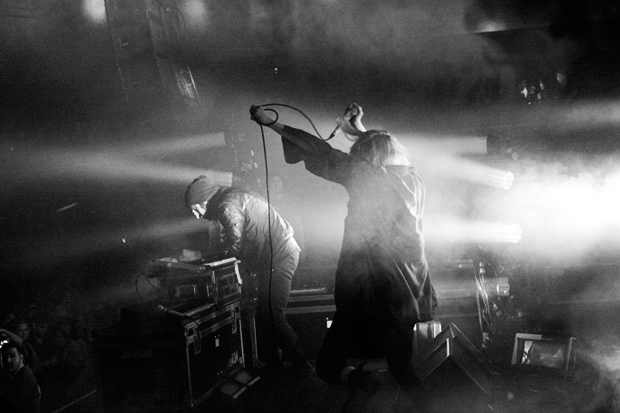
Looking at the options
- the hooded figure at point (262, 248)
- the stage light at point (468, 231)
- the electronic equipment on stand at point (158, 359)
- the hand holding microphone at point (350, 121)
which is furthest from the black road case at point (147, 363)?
the stage light at point (468, 231)

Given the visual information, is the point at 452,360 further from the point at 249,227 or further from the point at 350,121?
the point at 249,227

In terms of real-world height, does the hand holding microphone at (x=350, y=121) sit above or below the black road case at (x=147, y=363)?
above

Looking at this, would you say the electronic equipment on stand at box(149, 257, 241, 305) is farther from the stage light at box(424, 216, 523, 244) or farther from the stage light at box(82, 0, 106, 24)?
the stage light at box(82, 0, 106, 24)

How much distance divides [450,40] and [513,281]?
3347 millimetres

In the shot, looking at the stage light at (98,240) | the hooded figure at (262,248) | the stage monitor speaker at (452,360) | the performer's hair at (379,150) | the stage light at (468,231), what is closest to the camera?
the performer's hair at (379,150)

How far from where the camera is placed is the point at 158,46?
467 cm

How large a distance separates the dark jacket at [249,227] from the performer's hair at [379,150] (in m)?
1.91

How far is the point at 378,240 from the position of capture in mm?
2174

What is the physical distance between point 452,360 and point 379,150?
1950 millimetres

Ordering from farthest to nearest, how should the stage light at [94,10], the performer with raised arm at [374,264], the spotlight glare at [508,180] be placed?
the stage light at [94,10] → the spotlight glare at [508,180] → the performer with raised arm at [374,264]

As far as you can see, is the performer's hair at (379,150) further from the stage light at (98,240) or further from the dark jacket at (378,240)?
→ the stage light at (98,240)

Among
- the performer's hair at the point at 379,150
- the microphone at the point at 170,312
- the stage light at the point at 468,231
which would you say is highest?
the performer's hair at the point at 379,150

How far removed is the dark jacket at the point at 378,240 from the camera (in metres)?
2.13

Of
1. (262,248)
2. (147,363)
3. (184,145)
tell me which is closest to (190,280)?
(262,248)
